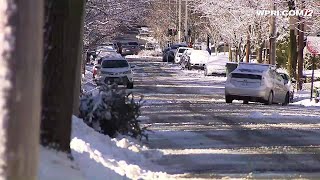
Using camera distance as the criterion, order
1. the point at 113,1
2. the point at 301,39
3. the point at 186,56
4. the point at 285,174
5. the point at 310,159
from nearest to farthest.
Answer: the point at 285,174 < the point at 310,159 < the point at 113,1 < the point at 301,39 < the point at 186,56

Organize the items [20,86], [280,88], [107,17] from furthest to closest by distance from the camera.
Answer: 1. [107,17]
2. [280,88]
3. [20,86]

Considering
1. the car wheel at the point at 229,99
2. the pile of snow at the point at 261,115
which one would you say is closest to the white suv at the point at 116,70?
the car wheel at the point at 229,99

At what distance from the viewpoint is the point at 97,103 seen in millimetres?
14562

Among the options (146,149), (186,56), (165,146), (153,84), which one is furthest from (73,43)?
(186,56)

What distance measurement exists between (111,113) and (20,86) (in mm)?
10536

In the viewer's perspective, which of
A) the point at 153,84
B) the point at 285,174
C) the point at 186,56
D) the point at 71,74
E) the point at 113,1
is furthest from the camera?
the point at 186,56

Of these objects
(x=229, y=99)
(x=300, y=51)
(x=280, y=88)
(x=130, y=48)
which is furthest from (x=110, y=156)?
(x=130, y=48)

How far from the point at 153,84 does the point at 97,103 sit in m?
27.5

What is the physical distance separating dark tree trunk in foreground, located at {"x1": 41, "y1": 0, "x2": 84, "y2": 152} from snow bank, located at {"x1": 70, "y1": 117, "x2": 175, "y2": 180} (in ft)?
2.05

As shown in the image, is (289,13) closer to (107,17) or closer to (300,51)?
(300,51)

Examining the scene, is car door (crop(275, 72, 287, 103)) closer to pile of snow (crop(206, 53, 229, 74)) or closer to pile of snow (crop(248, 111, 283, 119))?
pile of snow (crop(248, 111, 283, 119))

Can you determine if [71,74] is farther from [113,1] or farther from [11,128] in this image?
[113,1]

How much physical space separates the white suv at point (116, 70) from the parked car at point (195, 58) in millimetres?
17573

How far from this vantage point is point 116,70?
38.1 meters
